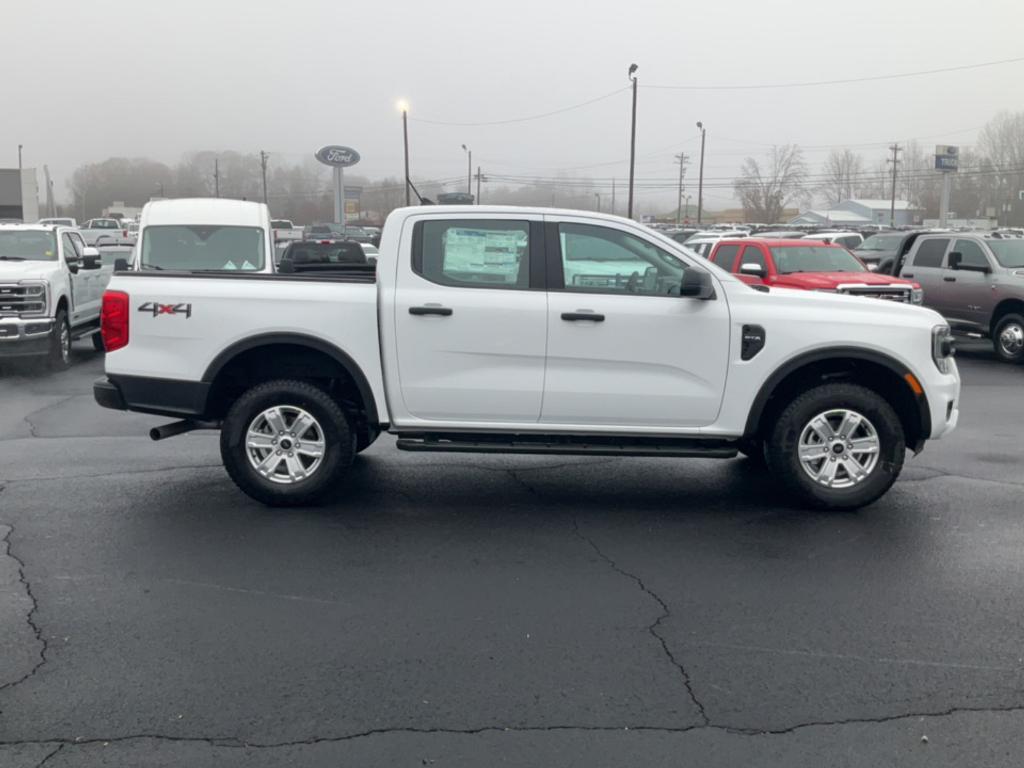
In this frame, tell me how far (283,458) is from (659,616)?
2.92m

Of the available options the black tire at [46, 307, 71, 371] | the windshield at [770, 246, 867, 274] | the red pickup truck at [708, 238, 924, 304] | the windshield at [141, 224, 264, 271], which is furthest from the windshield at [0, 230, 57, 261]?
the windshield at [770, 246, 867, 274]

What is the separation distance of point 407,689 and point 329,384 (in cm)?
326

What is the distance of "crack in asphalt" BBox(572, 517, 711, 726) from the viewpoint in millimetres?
4078

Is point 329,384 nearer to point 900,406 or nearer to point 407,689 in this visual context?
point 407,689

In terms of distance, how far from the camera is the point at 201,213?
566 inches

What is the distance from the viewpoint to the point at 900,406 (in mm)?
6957

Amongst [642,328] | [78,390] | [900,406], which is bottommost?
[78,390]

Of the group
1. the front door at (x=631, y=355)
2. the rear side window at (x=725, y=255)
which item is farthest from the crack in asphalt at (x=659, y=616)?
the rear side window at (x=725, y=255)

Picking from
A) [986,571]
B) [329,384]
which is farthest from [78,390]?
[986,571]

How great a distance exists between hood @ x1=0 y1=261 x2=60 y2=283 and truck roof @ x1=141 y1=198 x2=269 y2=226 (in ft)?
4.67

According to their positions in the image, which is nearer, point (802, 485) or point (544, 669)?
point (544, 669)

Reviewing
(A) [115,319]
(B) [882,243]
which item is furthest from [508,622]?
(B) [882,243]

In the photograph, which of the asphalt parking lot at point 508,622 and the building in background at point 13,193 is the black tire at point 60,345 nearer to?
the asphalt parking lot at point 508,622

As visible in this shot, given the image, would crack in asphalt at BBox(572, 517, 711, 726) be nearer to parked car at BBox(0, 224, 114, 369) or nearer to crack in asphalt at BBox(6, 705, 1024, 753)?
crack in asphalt at BBox(6, 705, 1024, 753)
